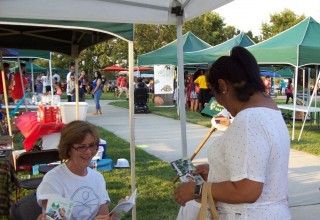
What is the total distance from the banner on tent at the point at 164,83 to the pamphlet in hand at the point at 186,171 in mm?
18882

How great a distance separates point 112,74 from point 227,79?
178 ft

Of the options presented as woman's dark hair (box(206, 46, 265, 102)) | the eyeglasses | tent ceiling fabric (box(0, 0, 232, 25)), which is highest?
tent ceiling fabric (box(0, 0, 232, 25))

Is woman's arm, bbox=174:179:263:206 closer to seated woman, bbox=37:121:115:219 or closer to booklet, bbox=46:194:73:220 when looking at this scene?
booklet, bbox=46:194:73:220

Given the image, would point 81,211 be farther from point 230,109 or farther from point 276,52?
point 276,52

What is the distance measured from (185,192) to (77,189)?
2.90 feet

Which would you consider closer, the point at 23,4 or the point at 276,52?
the point at 23,4

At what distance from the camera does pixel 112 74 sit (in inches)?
2188

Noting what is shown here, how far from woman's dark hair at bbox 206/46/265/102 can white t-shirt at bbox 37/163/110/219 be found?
118 cm

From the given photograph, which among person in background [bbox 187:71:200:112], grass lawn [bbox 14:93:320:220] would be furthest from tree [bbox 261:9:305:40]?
grass lawn [bbox 14:93:320:220]

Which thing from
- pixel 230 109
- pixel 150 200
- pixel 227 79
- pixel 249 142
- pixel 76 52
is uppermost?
pixel 76 52

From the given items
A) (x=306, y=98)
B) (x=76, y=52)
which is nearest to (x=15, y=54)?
(x=76, y=52)

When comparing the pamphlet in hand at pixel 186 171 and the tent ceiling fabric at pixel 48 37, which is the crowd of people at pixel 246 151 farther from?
the tent ceiling fabric at pixel 48 37

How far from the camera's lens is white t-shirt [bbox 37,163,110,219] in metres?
2.50

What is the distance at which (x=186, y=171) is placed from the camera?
227cm
